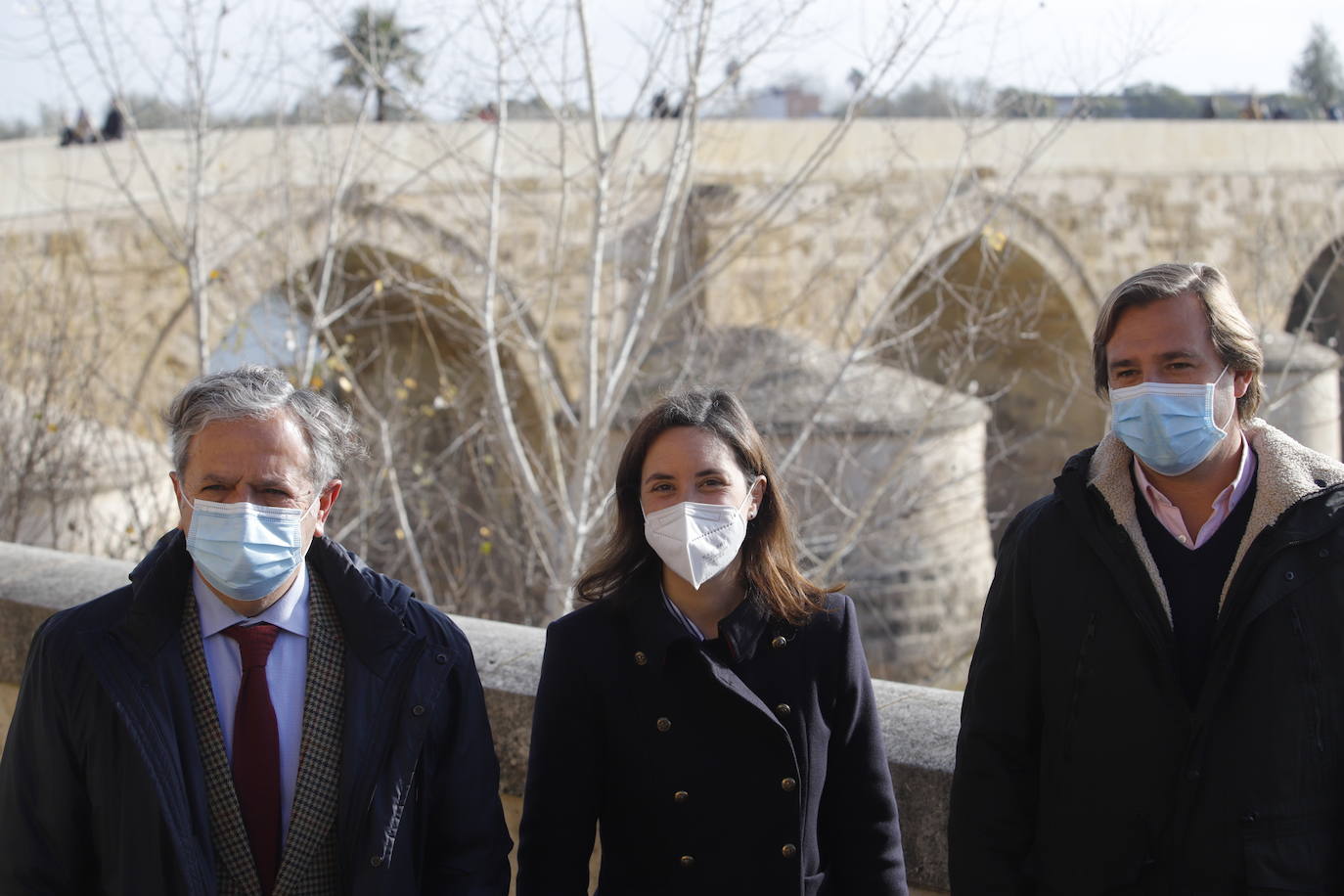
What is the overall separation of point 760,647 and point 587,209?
10.6 m

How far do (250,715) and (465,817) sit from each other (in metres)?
0.34

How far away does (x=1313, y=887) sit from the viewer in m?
1.66

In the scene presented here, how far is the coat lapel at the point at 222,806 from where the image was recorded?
1.80 meters

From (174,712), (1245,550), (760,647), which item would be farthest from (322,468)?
(1245,550)

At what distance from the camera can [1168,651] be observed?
1.75 meters

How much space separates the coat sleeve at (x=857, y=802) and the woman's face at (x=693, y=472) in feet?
0.87

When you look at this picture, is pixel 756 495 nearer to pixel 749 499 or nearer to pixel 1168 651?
pixel 749 499

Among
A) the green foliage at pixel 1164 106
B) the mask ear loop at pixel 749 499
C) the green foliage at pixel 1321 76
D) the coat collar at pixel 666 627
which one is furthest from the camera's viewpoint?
the green foliage at pixel 1321 76

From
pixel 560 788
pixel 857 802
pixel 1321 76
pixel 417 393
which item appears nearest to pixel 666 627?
pixel 560 788

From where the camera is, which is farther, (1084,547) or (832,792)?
(832,792)

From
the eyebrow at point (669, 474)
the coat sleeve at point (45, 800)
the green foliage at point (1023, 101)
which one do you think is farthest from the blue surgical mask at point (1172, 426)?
the green foliage at point (1023, 101)

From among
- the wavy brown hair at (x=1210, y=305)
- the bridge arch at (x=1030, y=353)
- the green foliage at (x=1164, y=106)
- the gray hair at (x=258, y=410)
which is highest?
the green foliage at (x=1164, y=106)

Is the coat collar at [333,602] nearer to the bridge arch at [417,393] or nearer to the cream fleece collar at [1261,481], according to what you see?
the cream fleece collar at [1261,481]

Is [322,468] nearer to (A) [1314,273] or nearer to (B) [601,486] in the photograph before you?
(B) [601,486]
